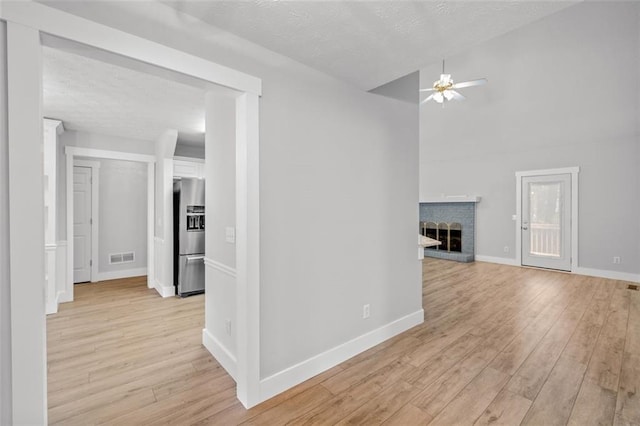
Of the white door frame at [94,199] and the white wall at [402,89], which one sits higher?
the white wall at [402,89]

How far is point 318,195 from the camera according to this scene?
2.30m

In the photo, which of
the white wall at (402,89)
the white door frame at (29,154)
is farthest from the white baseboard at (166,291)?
the white wall at (402,89)

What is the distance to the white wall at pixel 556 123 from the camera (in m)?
3.49

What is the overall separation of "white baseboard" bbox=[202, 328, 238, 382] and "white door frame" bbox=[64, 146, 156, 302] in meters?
2.80

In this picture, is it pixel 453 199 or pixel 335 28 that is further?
pixel 453 199

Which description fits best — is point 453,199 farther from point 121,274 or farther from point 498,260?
point 121,274

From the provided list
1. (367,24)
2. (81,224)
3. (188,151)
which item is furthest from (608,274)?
(81,224)

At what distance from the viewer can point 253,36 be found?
1.82m

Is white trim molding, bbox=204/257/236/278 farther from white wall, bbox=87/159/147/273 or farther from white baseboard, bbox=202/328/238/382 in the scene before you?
A: white wall, bbox=87/159/147/273

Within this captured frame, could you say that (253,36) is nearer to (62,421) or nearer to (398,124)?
(398,124)

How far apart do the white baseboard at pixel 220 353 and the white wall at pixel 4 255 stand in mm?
1283

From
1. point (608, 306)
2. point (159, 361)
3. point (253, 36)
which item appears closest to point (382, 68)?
point (253, 36)

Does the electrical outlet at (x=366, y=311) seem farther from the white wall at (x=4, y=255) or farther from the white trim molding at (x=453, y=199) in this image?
the white trim molding at (x=453, y=199)

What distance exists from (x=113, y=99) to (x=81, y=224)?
11.0 feet
